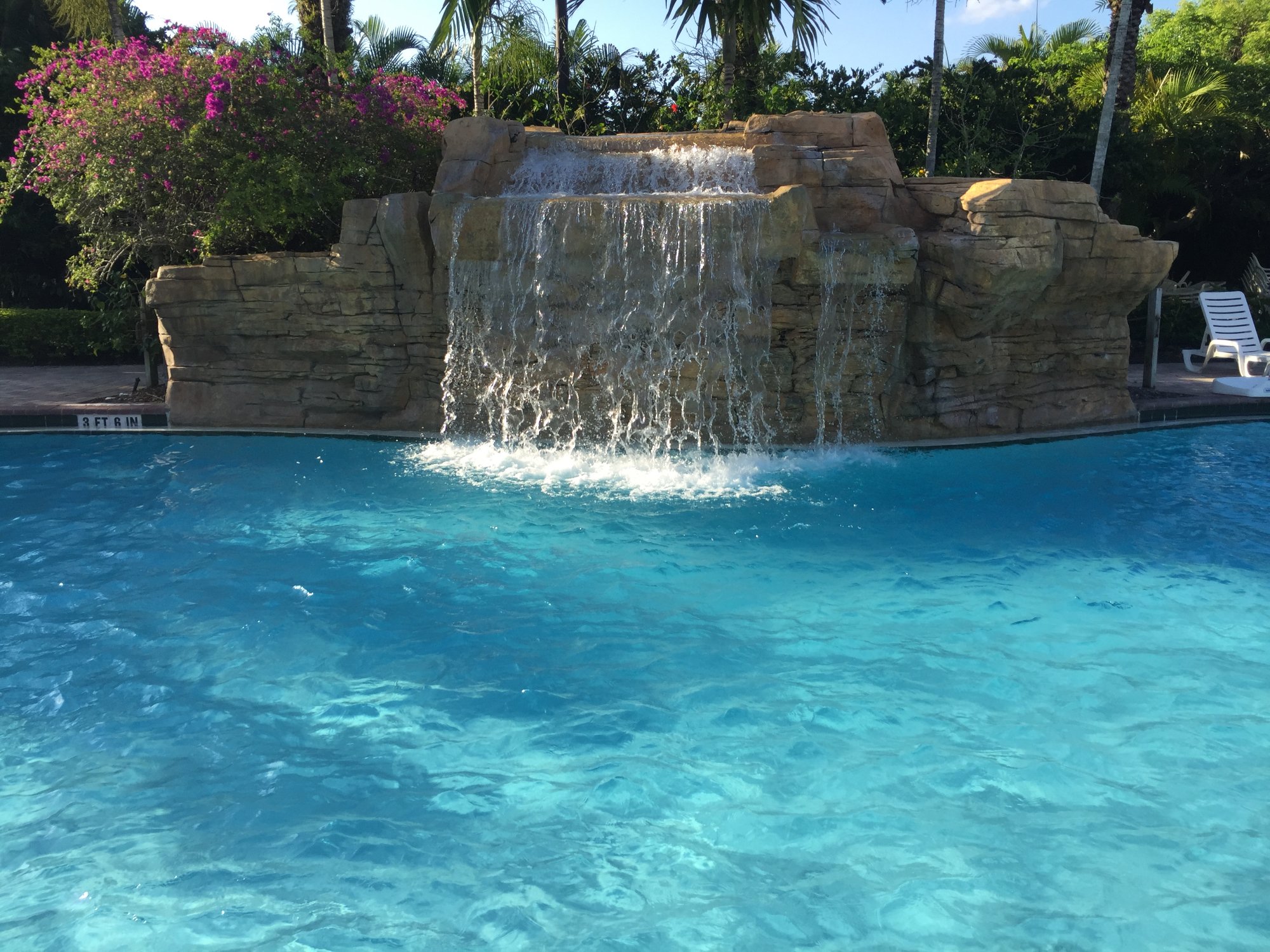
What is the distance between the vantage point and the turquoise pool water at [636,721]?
3266 millimetres

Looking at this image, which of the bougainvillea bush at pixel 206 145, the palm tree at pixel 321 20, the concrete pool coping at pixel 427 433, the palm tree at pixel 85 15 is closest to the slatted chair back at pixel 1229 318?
the concrete pool coping at pixel 427 433

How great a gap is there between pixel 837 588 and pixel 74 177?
30.6 feet

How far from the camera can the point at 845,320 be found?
900 centimetres

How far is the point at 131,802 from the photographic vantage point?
381 cm

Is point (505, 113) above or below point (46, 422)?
above

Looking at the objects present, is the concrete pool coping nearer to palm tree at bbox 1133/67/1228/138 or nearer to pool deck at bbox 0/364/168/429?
pool deck at bbox 0/364/168/429

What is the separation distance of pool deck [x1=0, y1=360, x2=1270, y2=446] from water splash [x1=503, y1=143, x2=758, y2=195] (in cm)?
293

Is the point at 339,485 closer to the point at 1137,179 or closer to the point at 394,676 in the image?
the point at 394,676

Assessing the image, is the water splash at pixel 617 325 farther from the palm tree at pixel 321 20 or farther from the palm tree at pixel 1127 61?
the palm tree at pixel 1127 61

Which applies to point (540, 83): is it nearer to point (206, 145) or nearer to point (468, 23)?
point (468, 23)

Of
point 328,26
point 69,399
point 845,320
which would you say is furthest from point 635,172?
point 69,399

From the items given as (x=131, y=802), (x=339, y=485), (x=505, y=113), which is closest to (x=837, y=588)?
(x=131, y=802)

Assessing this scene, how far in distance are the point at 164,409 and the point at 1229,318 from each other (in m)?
12.6

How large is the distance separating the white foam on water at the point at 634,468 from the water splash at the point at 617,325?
315mm
